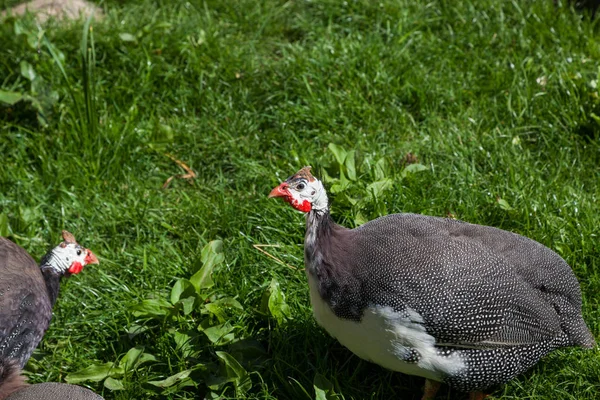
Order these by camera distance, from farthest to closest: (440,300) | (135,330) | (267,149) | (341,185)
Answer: (267,149) < (341,185) < (135,330) < (440,300)

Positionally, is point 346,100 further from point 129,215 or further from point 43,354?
point 43,354

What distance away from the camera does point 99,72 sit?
507cm

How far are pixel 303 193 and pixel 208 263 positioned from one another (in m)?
0.70

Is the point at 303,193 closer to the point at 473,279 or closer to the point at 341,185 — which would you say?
the point at 473,279

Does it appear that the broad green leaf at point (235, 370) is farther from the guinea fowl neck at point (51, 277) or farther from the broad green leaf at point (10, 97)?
the broad green leaf at point (10, 97)

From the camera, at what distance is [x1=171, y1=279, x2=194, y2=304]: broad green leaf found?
3686 mm

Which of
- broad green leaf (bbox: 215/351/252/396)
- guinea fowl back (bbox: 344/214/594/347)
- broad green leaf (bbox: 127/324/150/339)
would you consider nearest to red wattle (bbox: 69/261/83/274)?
broad green leaf (bbox: 127/324/150/339)

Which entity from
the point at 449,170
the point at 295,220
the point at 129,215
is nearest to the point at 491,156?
the point at 449,170

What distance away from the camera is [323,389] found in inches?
130

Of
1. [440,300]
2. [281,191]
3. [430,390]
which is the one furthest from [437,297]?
[281,191]

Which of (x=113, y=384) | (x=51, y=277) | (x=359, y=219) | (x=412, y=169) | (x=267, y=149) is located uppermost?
(x=412, y=169)

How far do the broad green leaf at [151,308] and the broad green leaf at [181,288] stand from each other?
0.05 meters

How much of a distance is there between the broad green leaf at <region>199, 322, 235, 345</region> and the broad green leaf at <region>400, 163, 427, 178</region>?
116 centimetres

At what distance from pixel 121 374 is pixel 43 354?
47 centimetres
